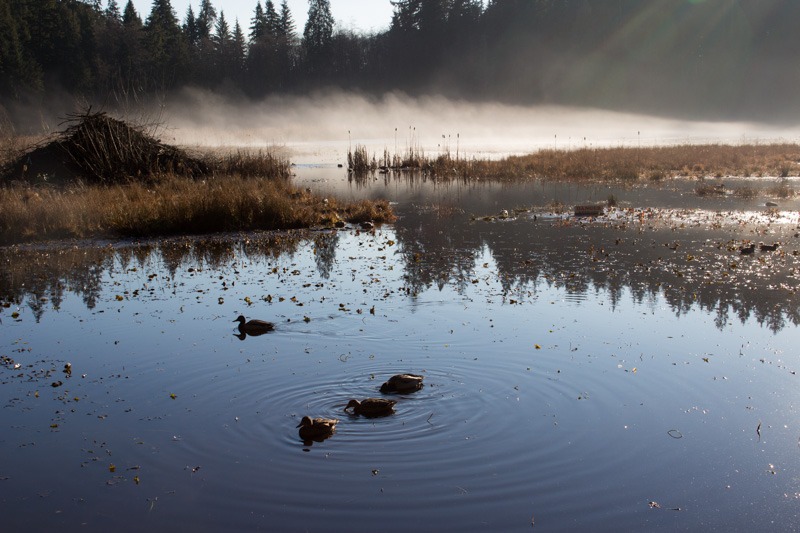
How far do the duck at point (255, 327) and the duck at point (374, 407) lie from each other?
3.22m

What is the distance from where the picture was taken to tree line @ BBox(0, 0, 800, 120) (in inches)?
3378

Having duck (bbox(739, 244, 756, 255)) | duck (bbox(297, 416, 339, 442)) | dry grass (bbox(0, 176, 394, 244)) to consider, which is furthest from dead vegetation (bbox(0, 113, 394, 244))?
duck (bbox(297, 416, 339, 442))

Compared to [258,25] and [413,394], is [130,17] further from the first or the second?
[413,394]

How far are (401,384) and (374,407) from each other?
1.80ft

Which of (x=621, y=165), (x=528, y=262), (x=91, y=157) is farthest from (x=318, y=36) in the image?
(x=528, y=262)

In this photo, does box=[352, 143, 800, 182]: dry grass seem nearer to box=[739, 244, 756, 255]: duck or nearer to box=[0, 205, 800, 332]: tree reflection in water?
box=[0, 205, 800, 332]: tree reflection in water

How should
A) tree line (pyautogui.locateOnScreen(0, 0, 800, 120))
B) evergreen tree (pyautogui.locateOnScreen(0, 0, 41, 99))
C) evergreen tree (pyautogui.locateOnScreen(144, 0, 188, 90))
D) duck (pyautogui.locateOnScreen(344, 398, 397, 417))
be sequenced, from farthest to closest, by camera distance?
1. tree line (pyautogui.locateOnScreen(0, 0, 800, 120))
2. evergreen tree (pyautogui.locateOnScreen(144, 0, 188, 90))
3. evergreen tree (pyautogui.locateOnScreen(0, 0, 41, 99))
4. duck (pyautogui.locateOnScreen(344, 398, 397, 417))

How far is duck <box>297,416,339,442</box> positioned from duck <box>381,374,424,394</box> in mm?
998

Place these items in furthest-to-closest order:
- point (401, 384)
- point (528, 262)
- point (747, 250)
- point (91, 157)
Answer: point (91, 157) < point (747, 250) < point (528, 262) < point (401, 384)

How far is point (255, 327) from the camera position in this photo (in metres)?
10.2

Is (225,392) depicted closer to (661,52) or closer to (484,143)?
(484,143)

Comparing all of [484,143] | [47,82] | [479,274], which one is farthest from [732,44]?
[479,274]

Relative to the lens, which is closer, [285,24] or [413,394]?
[413,394]

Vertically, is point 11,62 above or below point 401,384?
above
